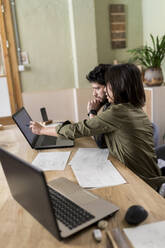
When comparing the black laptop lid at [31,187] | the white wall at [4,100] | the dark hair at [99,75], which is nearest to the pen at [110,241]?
the black laptop lid at [31,187]

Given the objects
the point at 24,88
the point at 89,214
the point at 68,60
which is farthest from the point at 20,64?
the point at 89,214

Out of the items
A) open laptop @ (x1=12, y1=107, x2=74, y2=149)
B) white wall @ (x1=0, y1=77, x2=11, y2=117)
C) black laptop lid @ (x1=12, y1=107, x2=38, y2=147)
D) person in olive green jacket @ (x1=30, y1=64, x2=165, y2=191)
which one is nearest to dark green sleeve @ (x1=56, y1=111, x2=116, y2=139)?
person in olive green jacket @ (x1=30, y1=64, x2=165, y2=191)

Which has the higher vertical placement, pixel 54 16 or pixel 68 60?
pixel 54 16

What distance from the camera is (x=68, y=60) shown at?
3.68 metres

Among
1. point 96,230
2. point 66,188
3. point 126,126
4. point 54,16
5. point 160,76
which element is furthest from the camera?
point 54,16

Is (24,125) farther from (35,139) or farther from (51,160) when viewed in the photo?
(51,160)

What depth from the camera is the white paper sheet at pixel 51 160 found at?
4.54 feet

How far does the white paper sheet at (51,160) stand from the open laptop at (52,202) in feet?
0.97

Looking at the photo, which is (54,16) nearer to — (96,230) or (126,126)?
(126,126)

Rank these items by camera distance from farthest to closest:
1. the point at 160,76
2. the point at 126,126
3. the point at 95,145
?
the point at 160,76 → the point at 95,145 → the point at 126,126

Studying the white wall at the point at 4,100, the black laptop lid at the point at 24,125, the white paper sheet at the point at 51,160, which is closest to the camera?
the white paper sheet at the point at 51,160

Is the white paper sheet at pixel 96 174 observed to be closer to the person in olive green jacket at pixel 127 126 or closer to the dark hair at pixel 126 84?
the person in olive green jacket at pixel 127 126

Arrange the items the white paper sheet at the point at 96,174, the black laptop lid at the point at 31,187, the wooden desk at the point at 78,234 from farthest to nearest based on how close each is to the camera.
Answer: the white paper sheet at the point at 96,174
the wooden desk at the point at 78,234
the black laptop lid at the point at 31,187

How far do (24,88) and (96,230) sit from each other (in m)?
3.07
